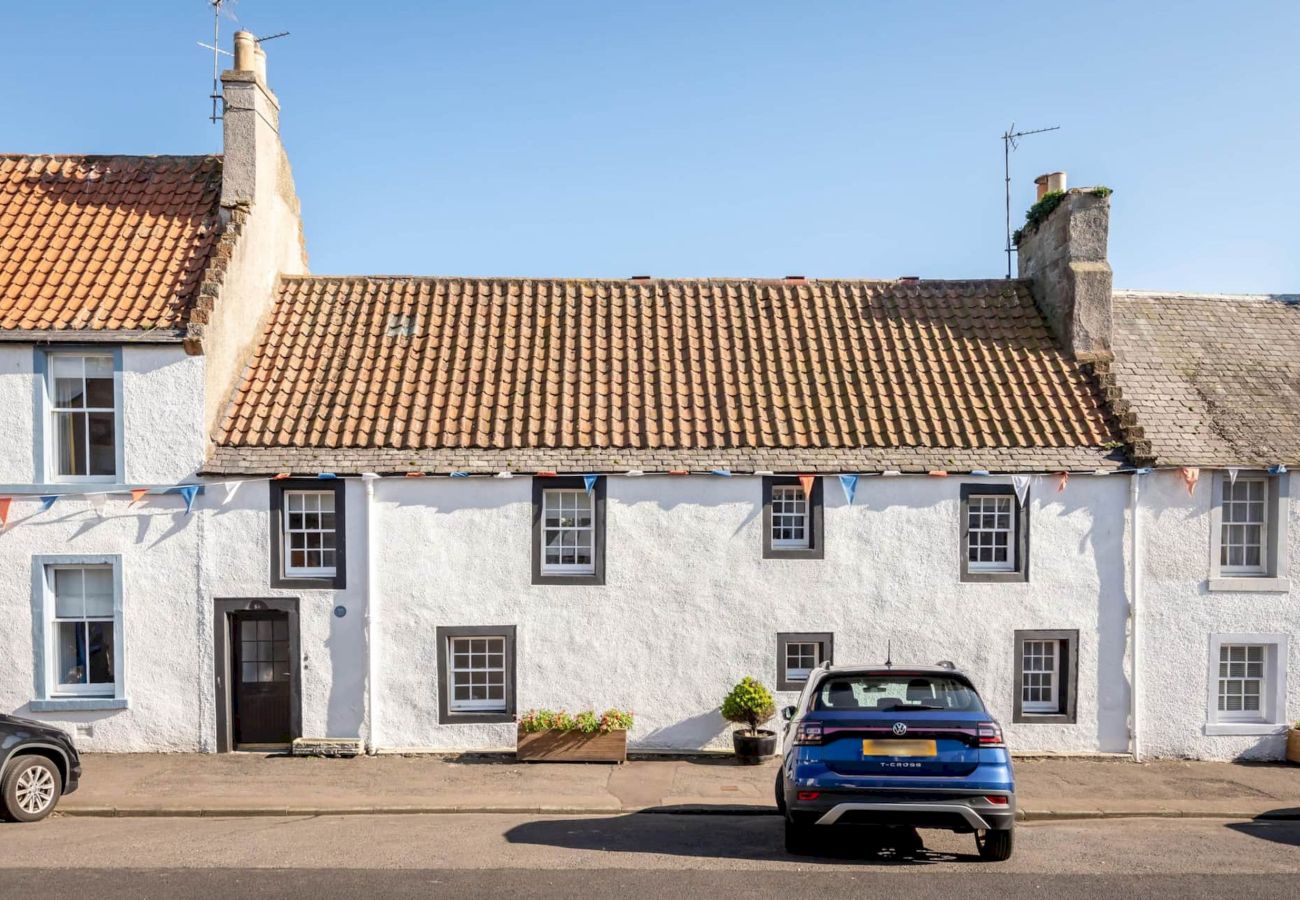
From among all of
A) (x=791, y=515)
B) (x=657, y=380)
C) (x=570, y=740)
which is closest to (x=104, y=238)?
(x=657, y=380)

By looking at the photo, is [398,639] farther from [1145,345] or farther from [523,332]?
[1145,345]

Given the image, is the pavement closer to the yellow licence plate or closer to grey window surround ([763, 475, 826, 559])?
grey window surround ([763, 475, 826, 559])

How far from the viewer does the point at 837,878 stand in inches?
347

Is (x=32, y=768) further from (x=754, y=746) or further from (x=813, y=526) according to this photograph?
(x=813, y=526)

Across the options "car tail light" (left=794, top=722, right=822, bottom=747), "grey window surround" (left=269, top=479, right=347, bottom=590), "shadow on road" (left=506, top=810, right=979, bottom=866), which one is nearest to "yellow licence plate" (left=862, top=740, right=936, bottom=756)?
"car tail light" (left=794, top=722, right=822, bottom=747)

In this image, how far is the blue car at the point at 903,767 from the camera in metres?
8.64

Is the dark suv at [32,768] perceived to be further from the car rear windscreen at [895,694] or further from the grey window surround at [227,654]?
the car rear windscreen at [895,694]

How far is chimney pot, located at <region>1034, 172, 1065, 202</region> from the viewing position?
19.3 m

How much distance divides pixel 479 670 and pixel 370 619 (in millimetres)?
1758

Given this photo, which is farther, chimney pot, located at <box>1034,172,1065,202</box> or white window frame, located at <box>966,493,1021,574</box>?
chimney pot, located at <box>1034,172,1065,202</box>

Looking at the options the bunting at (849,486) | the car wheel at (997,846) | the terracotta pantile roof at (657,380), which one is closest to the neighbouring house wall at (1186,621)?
the terracotta pantile roof at (657,380)

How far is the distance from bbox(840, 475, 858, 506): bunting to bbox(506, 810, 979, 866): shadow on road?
16.4ft

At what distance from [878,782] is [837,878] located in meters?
0.96

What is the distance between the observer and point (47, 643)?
14305 millimetres
